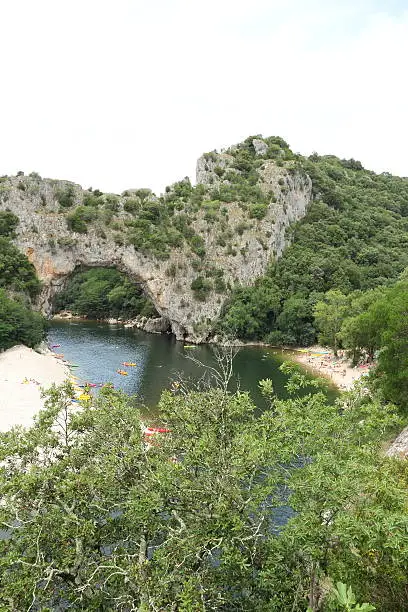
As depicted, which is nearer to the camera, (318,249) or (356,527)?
(356,527)

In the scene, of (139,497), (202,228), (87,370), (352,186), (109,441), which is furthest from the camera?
(352,186)

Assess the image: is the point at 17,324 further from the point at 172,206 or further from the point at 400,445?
the point at 400,445

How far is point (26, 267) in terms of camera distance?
4756 cm

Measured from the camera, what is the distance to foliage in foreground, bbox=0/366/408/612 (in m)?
7.32

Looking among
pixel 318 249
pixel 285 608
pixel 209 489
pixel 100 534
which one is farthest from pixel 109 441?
pixel 318 249

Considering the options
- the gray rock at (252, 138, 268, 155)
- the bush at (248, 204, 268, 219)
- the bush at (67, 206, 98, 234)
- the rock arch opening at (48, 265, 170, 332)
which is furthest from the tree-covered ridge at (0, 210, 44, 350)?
the gray rock at (252, 138, 268, 155)

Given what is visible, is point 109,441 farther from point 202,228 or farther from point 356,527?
point 202,228

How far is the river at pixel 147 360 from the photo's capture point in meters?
35.9

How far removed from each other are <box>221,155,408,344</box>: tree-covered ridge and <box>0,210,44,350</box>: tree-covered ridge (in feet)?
79.2

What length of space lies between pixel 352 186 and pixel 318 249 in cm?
2813

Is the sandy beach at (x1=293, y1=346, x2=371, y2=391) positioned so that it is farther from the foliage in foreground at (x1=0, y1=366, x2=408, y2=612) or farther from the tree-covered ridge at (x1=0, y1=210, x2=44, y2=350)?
the foliage in foreground at (x1=0, y1=366, x2=408, y2=612)

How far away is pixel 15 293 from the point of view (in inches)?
1828

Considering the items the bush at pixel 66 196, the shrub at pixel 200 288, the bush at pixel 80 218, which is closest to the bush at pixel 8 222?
the bush at pixel 66 196

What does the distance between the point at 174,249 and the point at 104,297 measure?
93.2 feet
